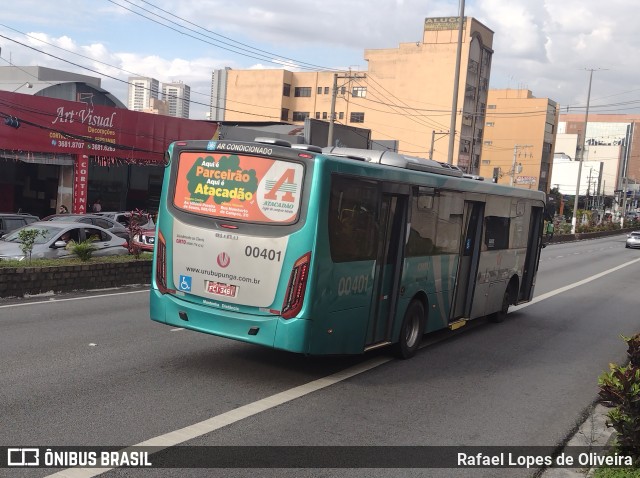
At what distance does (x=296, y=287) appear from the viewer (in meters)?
7.91

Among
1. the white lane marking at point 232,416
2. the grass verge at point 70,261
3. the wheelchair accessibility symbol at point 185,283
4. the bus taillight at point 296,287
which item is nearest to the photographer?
the white lane marking at point 232,416

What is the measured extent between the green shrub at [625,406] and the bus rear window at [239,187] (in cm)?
372

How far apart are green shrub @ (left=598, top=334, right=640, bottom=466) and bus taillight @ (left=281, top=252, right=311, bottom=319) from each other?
325 centimetres

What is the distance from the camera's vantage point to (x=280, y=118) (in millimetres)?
95562

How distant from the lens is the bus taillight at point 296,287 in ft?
25.8

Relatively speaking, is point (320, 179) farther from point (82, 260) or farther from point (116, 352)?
point (82, 260)

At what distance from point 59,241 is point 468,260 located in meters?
9.55

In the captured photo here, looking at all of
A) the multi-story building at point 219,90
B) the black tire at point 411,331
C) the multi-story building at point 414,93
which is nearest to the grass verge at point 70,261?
the black tire at point 411,331

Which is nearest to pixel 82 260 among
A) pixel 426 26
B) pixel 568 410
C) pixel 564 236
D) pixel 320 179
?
pixel 320 179

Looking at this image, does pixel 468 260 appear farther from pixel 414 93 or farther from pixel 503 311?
pixel 414 93

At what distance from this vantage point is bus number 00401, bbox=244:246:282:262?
8.00 metres

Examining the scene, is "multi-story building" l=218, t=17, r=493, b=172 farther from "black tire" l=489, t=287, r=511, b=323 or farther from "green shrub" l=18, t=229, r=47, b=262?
"green shrub" l=18, t=229, r=47, b=262

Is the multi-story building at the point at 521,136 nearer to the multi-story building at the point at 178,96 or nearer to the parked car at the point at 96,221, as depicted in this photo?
the multi-story building at the point at 178,96

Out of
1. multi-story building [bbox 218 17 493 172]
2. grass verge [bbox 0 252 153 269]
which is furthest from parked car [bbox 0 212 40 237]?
multi-story building [bbox 218 17 493 172]
